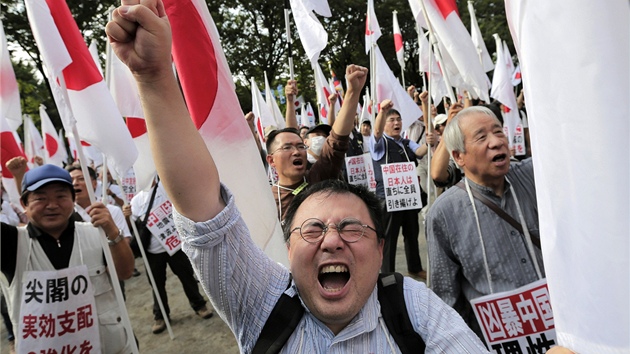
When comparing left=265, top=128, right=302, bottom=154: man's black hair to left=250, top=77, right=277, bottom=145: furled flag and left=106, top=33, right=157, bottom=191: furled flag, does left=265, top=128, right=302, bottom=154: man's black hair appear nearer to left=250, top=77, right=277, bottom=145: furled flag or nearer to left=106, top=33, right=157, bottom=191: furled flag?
left=106, top=33, right=157, bottom=191: furled flag

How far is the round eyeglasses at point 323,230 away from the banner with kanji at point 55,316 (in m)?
1.82

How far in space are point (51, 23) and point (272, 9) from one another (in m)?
20.6

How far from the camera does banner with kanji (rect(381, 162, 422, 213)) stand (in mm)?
4867

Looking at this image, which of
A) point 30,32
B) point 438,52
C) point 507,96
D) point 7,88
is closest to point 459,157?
point 438,52

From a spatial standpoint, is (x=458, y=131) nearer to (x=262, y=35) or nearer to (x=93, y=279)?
(x=93, y=279)

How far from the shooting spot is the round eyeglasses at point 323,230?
134 cm

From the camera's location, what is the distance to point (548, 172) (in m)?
0.83

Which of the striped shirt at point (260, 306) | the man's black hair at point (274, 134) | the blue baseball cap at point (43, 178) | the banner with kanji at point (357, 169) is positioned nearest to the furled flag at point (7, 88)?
the blue baseball cap at point (43, 178)

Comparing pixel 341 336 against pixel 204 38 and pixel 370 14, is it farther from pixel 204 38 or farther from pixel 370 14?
pixel 370 14

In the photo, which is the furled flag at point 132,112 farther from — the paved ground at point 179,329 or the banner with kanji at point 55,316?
the paved ground at point 179,329

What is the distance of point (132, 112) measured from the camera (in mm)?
3928

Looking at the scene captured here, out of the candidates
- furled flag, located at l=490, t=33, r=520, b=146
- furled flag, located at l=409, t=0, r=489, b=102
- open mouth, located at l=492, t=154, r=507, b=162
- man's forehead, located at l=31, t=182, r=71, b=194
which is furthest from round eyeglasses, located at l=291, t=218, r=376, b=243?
furled flag, located at l=490, t=33, r=520, b=146

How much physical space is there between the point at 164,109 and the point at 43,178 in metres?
1.97

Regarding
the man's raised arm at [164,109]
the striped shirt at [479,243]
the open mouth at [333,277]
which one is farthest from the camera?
the striped shirt at [479,243]
